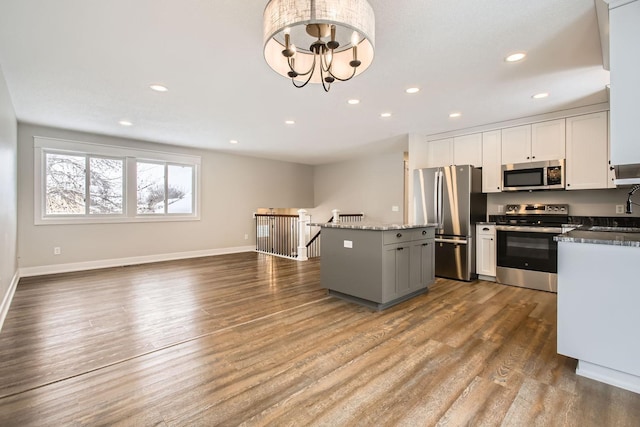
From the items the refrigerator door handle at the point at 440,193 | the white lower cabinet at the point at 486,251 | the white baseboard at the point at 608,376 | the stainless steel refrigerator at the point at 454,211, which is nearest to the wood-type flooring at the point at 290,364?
the white baseboard at the point at 608,376

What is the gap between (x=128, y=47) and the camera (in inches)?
102

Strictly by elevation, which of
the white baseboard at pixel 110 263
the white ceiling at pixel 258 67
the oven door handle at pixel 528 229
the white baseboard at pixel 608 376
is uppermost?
the white ceiling at pixel 258 67

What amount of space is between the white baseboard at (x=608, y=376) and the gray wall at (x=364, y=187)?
5.36m

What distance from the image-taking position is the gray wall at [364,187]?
7430 mm

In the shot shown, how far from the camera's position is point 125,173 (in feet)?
19.5

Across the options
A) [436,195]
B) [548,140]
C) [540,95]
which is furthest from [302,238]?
[540,95]

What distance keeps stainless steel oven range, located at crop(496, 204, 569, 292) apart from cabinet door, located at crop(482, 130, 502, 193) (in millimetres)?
477

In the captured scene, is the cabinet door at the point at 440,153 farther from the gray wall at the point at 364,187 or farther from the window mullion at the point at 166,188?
the window mullion at the point at 166,188

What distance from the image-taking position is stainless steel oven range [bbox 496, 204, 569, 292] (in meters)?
4.07

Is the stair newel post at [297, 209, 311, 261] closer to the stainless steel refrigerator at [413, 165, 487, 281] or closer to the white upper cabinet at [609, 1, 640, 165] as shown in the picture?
the stainless steel refrigerator at [413, 165, 487, 281]

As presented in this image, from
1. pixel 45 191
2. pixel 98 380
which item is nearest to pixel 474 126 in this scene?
pixel 98 380

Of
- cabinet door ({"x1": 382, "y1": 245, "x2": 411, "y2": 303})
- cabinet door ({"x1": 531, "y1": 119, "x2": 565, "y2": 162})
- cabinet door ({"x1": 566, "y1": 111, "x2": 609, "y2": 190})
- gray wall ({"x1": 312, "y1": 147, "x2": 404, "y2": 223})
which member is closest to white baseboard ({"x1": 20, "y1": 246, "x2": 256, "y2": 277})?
gray wall ({"x1": 312, "y1": 147, "x2": 404, "y2": 223})

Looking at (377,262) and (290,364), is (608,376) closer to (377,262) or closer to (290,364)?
(377,262)

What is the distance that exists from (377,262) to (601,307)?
1.79m
